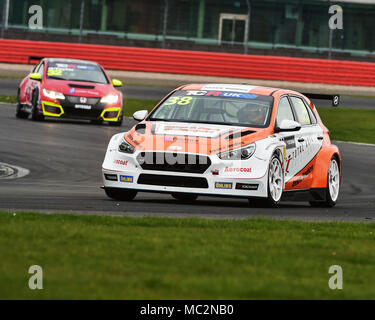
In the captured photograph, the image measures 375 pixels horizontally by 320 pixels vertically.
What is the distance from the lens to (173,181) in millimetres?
12656

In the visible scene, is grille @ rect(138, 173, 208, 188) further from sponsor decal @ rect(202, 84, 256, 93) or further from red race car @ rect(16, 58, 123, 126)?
red race car @ rect(16, 58, 123, 126)

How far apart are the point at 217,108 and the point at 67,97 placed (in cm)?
1150

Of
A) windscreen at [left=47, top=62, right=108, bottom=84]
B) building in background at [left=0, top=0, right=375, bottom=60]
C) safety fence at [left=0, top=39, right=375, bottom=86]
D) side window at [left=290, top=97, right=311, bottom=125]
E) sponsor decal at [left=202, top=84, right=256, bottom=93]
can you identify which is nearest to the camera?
sponsor decal at [left=202, top=84, right=256, bottom=93]

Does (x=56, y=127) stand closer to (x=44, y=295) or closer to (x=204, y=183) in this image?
(x=204, y=183)

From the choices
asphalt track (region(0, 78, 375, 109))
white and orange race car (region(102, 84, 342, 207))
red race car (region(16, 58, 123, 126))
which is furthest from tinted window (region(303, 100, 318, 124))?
asphalt track (region(0, 78, 375, 109))

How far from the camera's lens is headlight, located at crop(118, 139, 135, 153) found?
12938mm

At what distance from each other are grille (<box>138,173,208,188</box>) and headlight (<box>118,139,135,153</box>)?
0.37m

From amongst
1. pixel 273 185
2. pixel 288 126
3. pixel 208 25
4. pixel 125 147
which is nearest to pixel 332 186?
pixel 288 126

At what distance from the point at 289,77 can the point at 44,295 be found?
36.9 m

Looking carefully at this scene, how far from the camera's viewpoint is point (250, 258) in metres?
8.14

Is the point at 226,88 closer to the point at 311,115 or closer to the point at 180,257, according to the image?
the point at 311,115

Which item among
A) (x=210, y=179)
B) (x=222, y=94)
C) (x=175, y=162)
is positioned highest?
(x=222, y=94)

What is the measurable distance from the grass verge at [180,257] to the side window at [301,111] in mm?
3838

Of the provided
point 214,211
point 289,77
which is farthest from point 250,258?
point 289,77
